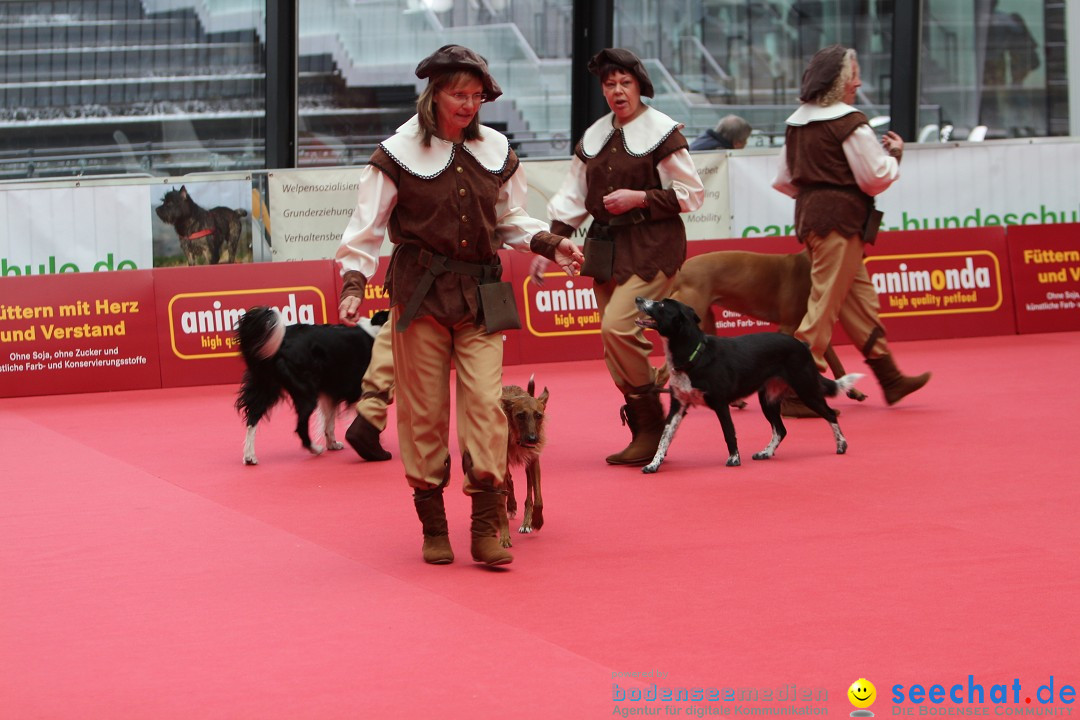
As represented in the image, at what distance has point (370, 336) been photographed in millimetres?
7859

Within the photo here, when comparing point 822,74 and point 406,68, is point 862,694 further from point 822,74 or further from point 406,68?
point 406,68

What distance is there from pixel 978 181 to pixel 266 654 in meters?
10.5

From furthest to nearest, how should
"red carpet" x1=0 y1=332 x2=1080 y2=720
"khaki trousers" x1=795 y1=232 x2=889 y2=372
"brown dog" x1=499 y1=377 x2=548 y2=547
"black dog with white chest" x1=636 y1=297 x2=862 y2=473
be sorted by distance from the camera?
"khaki trousers" x1=795 y1=232 x2=889 y2=372, "black dog with white chest" x1=636 y1=297 x2=862 y2=473, "brown dog" x1=499 y1=377 x2=548 y2=547, "red carpet" x1=0 y1=332 x2=1080 y2=720

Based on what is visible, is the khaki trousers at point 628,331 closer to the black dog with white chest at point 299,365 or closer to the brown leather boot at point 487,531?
the black dog with white chest at point 299,365

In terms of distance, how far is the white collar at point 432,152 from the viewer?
499cm

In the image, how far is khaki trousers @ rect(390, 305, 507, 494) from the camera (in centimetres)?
502

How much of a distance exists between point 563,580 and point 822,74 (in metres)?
4.35

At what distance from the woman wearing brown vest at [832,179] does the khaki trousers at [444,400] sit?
350 cm

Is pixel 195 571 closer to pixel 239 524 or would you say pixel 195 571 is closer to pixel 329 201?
pixel 239 524

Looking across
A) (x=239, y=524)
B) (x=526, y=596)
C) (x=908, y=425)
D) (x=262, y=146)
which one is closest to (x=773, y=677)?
(x=526, y=596)

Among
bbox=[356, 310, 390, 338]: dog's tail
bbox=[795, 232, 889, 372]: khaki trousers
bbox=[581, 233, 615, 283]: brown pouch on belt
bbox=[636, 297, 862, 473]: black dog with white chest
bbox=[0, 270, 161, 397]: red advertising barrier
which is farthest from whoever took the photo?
bbox=[0, 270, 161, 397]: red advertising barrier

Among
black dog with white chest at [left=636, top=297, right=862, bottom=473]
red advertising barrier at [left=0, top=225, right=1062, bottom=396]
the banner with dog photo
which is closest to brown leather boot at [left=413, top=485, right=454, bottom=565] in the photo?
black dog with white chest at [left=636, top=297, right=862, bottom=473]

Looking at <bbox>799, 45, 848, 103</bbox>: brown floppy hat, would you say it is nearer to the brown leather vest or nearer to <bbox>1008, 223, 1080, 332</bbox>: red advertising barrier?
the brown leather vest

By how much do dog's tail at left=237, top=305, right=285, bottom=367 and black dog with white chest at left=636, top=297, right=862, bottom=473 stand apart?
2000mm
